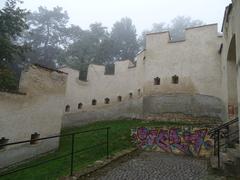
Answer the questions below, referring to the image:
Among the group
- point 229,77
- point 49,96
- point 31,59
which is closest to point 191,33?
point 229,77

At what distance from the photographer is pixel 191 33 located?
15.8 m

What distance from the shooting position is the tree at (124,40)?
3020cm

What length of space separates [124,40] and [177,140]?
24.0 metres

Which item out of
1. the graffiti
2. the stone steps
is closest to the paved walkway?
the stone steps

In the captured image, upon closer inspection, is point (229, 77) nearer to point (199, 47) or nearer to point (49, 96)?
point (199, 47)

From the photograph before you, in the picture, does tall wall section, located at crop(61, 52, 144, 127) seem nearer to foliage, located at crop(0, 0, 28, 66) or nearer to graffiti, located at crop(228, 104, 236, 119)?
foliage, located at crop(0, 0, 28, 66)

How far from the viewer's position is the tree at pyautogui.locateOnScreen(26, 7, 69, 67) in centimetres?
2986

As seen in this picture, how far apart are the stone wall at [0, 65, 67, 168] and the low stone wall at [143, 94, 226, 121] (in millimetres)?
6842

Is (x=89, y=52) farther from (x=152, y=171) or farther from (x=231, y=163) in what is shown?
(x=231, y=163)

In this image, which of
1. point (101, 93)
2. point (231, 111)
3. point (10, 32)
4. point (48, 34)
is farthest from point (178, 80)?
point (48, 34)

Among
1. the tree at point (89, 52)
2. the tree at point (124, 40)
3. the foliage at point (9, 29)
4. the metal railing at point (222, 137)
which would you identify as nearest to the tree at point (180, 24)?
the tree at point (124, 40)

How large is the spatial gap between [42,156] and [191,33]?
510 inches

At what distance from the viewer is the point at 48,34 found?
31531 mm

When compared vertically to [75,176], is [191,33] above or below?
above
